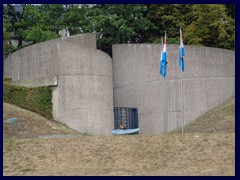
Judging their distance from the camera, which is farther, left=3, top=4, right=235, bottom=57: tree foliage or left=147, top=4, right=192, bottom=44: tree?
left=147, top=4, right=192, bottom=44: tree

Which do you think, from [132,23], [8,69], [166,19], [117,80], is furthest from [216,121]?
[8,69]

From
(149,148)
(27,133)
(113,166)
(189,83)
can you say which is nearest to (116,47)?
(189,83)

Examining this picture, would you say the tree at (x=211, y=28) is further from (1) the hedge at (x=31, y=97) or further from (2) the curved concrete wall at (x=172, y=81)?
(1) the hedge at (x=31, y=97)

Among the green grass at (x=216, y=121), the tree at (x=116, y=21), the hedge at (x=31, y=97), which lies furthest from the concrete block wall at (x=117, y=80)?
the tree at (x=116, y=21)

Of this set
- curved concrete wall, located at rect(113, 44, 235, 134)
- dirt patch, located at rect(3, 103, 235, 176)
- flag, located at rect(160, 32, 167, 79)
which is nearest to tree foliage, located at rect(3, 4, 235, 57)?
curved concrete wall, located at rect(113, 44, 235, 134)

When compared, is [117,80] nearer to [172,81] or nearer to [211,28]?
[172,81]

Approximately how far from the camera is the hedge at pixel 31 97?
27.9m

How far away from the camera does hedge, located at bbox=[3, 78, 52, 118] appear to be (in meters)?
27.9

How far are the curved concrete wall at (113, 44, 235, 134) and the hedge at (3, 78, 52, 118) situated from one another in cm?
433

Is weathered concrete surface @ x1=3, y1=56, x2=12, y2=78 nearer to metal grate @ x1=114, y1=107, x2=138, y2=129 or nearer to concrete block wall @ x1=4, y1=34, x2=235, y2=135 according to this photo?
concrete block wall @ x1=4, y1=34, x2=235, y2=135

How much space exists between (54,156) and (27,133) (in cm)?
633

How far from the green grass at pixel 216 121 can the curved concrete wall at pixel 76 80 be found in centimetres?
429

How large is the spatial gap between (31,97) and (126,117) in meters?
5.31

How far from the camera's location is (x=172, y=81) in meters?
28.8
